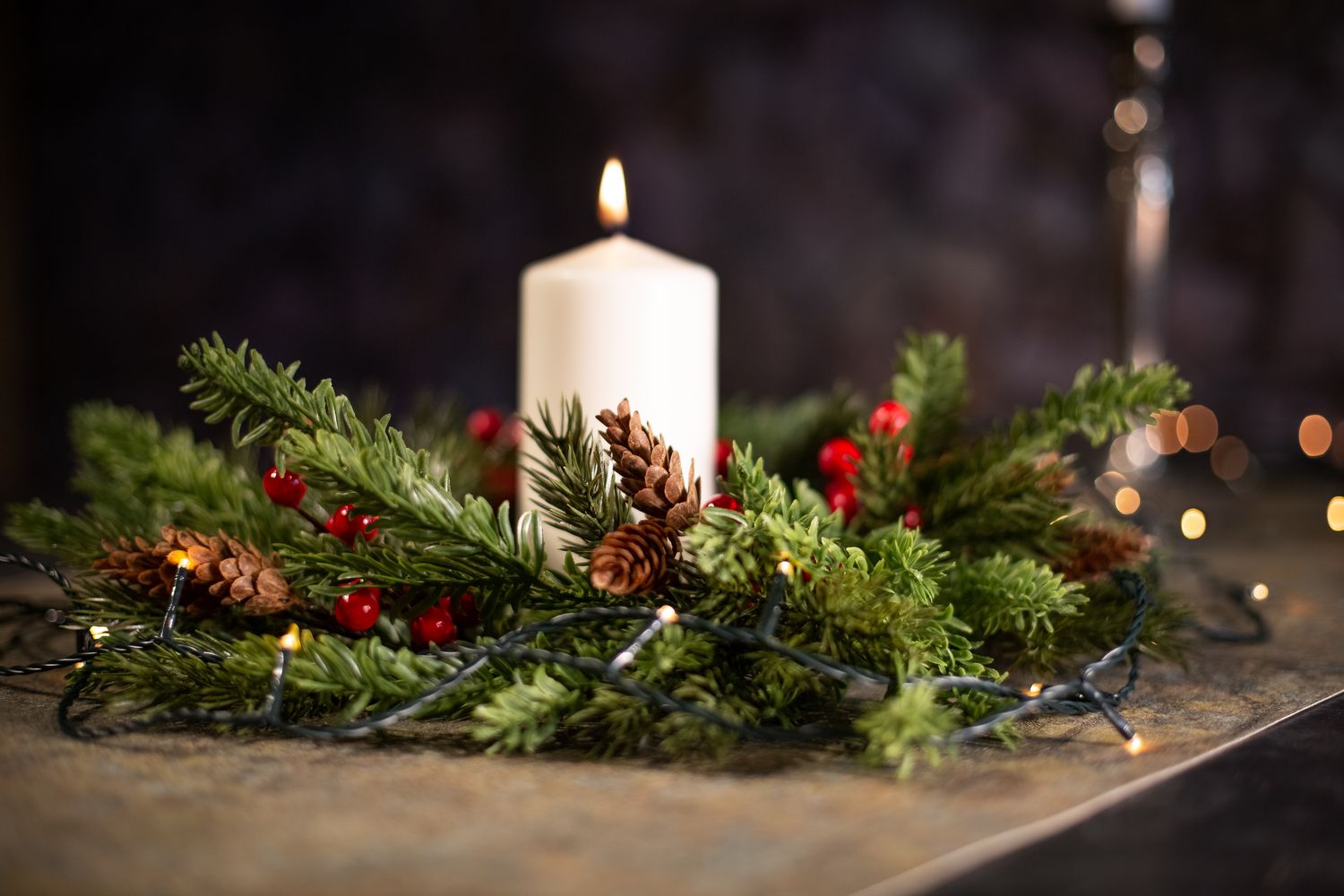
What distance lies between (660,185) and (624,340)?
1.10 m

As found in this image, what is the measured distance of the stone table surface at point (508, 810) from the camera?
0.25 m

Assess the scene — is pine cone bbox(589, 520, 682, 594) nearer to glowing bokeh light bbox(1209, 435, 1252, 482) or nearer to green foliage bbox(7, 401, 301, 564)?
green foliage bbox(7, 401, 301, 564)

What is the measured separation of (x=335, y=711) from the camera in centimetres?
37

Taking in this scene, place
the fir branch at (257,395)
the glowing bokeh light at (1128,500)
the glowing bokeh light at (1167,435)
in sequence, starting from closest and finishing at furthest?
the fir branch at (257,395), the glowing bokeh light at (1128,500), the glowing bokeh light at (1167,435)

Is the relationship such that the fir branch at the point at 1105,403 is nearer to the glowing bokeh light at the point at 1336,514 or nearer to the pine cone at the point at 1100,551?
the pine cone at the point at 1100,551

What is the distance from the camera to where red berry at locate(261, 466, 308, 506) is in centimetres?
40

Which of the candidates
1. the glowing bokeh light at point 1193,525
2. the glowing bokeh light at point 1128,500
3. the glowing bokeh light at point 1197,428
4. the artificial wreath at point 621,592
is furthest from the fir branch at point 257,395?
the glowing bokeh light at point 1197,428

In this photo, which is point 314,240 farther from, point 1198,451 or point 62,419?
point 1198,451

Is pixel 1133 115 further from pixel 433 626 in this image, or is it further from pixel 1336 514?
pixel 433 626

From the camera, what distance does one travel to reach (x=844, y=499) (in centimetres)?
47

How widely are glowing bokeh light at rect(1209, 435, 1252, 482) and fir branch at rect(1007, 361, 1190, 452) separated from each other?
780mm

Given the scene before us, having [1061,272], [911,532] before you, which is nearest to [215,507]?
[911,532]

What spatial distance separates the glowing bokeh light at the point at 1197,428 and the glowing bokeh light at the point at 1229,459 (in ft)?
0.06

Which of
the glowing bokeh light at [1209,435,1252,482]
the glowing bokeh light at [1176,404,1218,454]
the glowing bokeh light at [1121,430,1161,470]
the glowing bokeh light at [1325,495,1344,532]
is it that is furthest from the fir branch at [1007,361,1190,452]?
the glowing bokeh light at [1176,404,1218,454]
